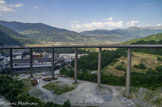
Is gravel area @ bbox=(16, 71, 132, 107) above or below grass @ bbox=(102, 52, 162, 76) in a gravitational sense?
below

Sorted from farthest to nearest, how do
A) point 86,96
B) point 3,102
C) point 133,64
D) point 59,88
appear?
1. point 133,64
2. point 59,88
3. point 86,96
4. point 3,102

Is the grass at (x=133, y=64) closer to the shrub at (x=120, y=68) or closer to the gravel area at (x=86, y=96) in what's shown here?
the shrub at (x=120, y=68)

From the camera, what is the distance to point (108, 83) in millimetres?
39219

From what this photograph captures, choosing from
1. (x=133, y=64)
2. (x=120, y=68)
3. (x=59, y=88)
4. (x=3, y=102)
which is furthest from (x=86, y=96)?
(x=133, y=64)

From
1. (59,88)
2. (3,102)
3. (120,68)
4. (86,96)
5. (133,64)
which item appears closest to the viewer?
(3,102)

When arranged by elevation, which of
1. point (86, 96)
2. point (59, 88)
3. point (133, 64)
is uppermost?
point (133, 64)

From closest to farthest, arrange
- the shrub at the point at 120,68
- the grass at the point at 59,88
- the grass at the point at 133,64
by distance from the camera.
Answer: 1. the grass at the point at 59,88
2. the grass at the point at 133,64
3. the shrub at the point at 120,68

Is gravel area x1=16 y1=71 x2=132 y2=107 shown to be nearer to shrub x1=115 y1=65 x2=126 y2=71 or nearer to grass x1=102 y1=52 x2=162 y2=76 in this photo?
grass x1=102 y1=52 x2=162 y2=76

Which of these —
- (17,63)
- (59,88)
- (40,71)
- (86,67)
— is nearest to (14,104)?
(59,88)

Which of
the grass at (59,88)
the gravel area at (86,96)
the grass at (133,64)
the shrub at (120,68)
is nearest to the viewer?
the gravel area at (86,96)

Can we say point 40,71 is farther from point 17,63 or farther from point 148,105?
point 148,105

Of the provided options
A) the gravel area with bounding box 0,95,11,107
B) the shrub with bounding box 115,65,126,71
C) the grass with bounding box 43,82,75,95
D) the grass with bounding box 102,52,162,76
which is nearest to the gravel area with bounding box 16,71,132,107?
the grass with bounding box 43,82,75,95

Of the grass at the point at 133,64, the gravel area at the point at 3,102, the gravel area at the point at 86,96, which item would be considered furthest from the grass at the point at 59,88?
the grass at the point at 133,64

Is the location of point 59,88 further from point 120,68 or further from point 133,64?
point 133,64
